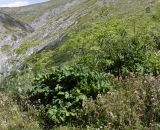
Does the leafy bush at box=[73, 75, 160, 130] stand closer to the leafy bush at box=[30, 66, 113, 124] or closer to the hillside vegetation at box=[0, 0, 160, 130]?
the hillside vegetation at box=[0, 0, 160, 130]

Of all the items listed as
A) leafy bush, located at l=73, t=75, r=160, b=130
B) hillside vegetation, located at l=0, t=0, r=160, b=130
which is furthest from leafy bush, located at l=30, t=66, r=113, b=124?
leafy bush, located at l=73, t=75, r=160, b=130

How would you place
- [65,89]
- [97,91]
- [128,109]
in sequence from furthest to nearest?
1. [65,89]
2. [97,91]
3. [128,109]

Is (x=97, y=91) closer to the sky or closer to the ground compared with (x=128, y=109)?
closer to the sky

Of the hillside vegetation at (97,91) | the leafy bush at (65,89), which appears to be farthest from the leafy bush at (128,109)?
the leafy bush at (65,89)

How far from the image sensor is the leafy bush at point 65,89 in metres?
13.3

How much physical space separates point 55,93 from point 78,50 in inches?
209

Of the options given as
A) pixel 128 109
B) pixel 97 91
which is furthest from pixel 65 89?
pixel 128 109

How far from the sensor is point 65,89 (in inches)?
549

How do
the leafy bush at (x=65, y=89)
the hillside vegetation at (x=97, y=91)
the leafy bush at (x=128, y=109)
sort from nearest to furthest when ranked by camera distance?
the leafy bush at (x=128, y=109)
the hillside vegetation at (x=97, y=91)
the leafy bush at (x=65, y=89)

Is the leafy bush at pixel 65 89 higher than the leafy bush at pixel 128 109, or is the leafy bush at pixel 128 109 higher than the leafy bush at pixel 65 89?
the leafy bush at pixel 65 89

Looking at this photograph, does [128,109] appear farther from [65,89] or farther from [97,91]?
[65,89]

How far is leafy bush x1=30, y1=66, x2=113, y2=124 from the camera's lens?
13320 millimetres

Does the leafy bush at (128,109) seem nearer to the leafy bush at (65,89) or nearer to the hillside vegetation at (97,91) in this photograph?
the hillside vegetation at (97,91)

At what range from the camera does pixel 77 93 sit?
13.6 meters
